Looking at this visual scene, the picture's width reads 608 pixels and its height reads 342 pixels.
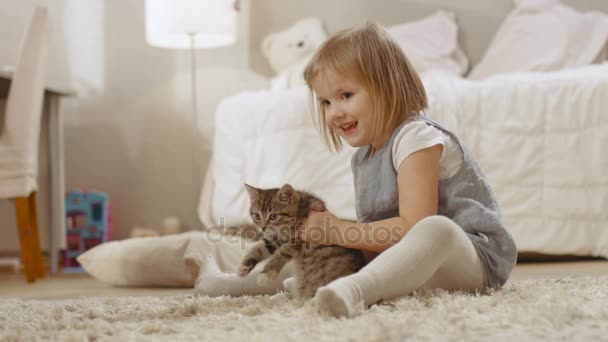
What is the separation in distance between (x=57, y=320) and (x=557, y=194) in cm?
164

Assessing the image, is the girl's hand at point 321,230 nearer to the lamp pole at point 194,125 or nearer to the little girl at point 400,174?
the little girl at point 400,174

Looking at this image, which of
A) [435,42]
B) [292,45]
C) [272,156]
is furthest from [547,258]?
[292,45]

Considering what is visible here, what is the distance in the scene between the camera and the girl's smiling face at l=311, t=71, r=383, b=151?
128 cm

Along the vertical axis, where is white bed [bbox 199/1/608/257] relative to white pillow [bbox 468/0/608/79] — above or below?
below

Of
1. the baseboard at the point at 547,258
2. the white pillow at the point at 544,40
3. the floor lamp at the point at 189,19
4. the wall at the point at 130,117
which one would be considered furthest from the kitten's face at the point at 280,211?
the wall at the point at 130,117

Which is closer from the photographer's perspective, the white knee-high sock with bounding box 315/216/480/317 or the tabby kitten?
the white knee-high sock with bounding box 315/216/480/317

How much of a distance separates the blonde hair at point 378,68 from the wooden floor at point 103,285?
73 cm

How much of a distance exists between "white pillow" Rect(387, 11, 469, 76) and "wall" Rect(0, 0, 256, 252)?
103 centimetres

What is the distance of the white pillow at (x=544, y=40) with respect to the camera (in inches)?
120

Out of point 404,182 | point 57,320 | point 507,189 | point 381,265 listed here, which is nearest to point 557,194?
point 507,189

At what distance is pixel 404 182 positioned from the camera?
1.18 m

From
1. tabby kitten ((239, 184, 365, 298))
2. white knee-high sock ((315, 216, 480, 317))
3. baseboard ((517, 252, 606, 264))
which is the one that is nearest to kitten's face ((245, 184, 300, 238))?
tabby kitten ((239, 184, 365, 298))

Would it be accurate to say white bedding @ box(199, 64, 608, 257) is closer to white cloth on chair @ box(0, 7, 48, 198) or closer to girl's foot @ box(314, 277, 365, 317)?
white cloth on chair @ box(0, 7, 48, 198)

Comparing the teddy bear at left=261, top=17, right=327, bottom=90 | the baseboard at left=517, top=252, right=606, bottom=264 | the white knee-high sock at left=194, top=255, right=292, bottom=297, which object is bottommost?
the baseboard at left=517, top=252, right=606, bottom=264
